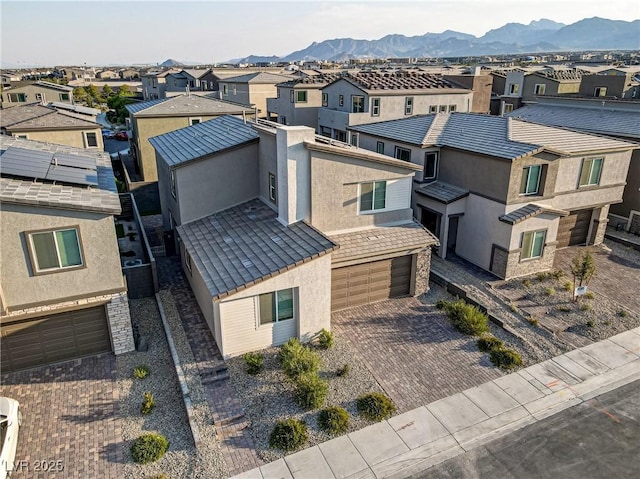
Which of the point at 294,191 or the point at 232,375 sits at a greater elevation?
the point at 294,191

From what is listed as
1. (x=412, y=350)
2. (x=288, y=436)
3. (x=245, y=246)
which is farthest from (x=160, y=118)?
(x=288, y=436)

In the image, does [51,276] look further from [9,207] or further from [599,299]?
[599,299]

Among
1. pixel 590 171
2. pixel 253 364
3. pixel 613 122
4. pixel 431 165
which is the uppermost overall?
pixel 613 122

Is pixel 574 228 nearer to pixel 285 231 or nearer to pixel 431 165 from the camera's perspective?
pixel 431 165

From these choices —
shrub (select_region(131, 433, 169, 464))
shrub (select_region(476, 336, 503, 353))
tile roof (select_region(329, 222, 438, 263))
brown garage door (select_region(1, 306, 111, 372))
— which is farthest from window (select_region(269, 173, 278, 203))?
shrub (select_region(131, 433, 169, 464))

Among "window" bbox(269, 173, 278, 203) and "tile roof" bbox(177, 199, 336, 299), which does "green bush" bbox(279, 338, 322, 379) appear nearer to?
"tile roof" bbox(177, 199, 336, 299)

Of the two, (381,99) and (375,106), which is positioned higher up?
(381,99)

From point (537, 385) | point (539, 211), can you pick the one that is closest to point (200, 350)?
point (537, 385)
